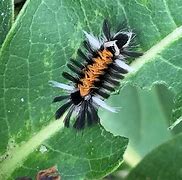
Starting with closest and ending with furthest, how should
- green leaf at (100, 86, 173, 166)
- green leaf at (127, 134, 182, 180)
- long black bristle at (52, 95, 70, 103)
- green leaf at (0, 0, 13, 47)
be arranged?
green leaf at (0, 0, 13, 47) < long black bristle at (52, 95, 70, 103) < green leaf at (127, 134, 182, 180) < green leaf at (100, 86, 173, 166)

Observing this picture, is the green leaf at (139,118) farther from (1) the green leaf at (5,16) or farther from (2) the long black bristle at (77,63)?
(1) the green leaf at (5,16)

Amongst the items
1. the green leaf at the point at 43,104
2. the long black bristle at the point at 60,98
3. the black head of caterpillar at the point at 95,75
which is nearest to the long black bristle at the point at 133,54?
the black head of caterpillar at the point at 95,75

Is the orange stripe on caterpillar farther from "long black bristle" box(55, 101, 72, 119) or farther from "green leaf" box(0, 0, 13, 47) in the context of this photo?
"green leaf" box(0, 0, 13, 47)

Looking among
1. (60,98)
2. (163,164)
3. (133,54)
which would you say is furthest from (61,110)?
(163,164)

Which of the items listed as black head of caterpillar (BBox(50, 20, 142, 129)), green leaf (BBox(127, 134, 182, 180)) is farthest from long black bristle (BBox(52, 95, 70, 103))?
green leaf (BBox(127, 134, 182, 180))

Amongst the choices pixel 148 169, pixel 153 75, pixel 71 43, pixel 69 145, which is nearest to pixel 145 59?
pixel 153 75

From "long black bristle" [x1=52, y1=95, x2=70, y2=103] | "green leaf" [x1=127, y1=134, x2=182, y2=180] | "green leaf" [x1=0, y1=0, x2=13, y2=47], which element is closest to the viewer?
"green leaf" [x1=0, y1=0, x2=13, y2=47]

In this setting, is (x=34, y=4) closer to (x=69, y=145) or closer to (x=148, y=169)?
(x=69, y=145)
